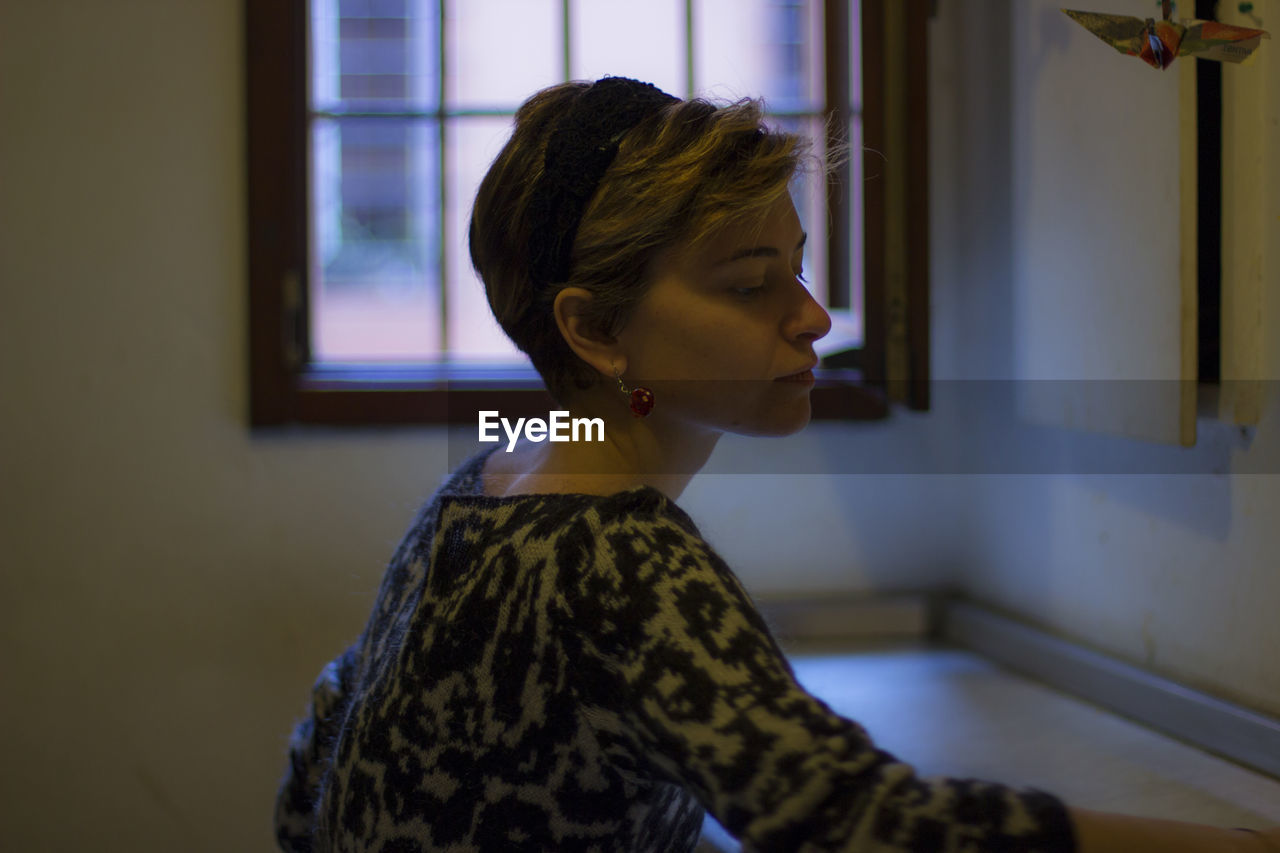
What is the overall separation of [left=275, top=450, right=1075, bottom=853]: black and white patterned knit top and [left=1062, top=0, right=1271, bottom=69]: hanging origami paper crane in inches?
27.1

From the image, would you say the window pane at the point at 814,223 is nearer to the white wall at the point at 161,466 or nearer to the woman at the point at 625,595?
the white wall at the point at 161,466

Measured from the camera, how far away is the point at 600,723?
2.25 ft

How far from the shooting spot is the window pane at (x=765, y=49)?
6.02ft

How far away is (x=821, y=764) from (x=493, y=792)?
25 centimetres

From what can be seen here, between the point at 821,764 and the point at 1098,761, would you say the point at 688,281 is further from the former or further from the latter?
the point at 1098,761

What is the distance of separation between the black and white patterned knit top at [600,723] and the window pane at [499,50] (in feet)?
3.78

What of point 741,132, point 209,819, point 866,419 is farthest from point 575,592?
point 209,819

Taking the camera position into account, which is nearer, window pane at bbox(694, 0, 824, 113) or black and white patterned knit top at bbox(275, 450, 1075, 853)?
black and white patterned knit top at bbox(275, 450, 1075, 853)

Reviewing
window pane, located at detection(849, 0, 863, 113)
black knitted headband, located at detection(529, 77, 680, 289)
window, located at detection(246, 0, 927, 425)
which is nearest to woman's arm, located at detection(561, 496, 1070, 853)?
black knitted headband, located at detection(529, 77, 680, 289)

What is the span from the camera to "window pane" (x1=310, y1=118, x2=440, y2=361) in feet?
5.97

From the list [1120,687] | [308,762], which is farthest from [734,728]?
[1120,687]

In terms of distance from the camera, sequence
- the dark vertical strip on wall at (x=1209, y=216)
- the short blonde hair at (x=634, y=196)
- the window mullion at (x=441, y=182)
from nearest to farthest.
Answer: the short blonde hair at (x=634, y=196), the dark vertical strip on wall at (x=1209, y=216), the window mullion at (x=441, y=182)

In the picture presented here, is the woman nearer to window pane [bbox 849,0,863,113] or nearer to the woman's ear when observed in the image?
the woman's ear

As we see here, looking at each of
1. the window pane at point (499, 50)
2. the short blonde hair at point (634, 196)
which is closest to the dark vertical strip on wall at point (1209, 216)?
the short blonde hair at point (634, 196)
